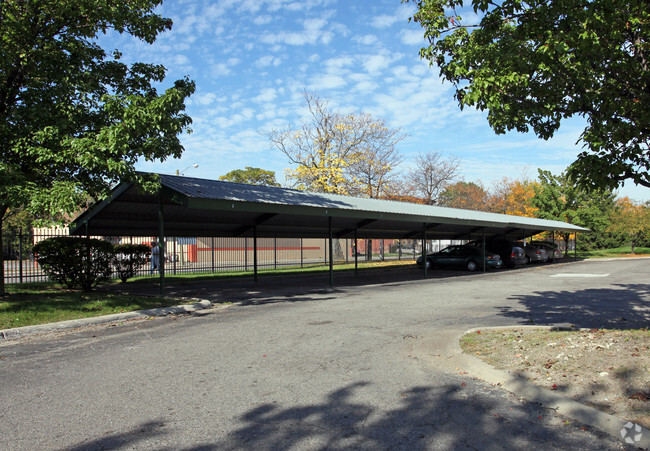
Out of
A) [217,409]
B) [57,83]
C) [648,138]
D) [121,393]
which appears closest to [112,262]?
[57,83]

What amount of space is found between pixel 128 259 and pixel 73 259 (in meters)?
3.89

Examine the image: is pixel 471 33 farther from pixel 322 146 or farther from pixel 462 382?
pixel 322 146

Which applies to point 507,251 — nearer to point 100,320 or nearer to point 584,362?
point 584,362

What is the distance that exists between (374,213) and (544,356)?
39.8 feet

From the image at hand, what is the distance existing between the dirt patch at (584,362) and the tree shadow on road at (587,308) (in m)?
1.98

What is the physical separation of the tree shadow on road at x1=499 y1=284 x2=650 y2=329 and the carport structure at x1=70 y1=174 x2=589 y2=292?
23.5ft

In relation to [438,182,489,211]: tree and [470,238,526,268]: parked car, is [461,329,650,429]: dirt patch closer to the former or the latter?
[470,238,526,268]: parked car

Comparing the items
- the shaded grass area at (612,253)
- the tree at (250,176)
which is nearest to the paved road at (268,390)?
the shaded grass area at (612,253)

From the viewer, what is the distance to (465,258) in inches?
1048

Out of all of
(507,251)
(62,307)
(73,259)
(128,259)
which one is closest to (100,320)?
(62,307)

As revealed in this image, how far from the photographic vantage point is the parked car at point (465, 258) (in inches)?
1035

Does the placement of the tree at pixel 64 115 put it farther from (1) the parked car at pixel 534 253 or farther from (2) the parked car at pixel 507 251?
(1) the parked car at pixel 534 253

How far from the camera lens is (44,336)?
27.1ft

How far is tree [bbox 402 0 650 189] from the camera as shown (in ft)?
19.5
